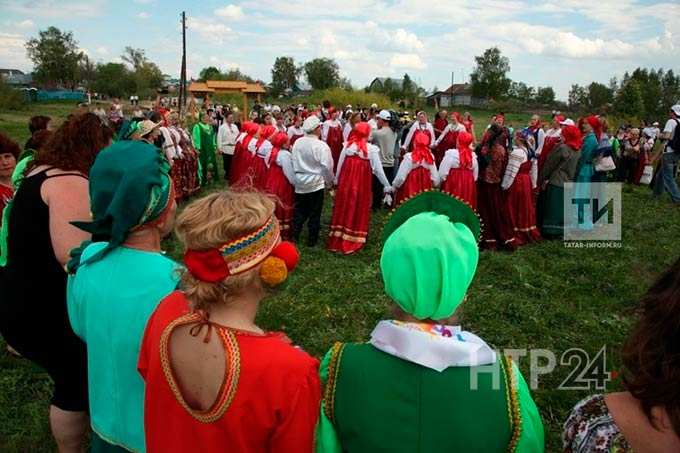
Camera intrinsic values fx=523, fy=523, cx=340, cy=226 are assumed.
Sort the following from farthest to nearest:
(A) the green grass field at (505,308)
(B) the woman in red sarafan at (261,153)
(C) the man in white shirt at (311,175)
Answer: (B) the woman in red sarafan at (261,153)
(C) the man in white shirt at (311,175)
(A) the green grass field at (505,308)

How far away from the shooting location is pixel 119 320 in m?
1.77

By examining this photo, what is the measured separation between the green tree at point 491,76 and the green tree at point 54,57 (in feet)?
177

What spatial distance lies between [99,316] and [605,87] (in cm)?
7219

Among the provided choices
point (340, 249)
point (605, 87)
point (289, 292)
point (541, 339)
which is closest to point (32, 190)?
point (289, 292)

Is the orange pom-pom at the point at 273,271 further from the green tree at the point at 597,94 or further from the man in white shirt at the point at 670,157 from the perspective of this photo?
the green tree at the point at 597,94

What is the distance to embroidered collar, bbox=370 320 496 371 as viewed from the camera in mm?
1371

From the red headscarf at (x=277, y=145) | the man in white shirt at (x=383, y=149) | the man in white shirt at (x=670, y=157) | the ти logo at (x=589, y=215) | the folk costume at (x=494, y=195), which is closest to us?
the folk costume at (x=494, y=195)

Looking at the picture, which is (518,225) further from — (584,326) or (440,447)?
(440,447)

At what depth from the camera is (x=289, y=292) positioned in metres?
5.67

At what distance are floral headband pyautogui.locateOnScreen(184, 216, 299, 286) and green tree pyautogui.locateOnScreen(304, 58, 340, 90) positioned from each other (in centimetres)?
7400

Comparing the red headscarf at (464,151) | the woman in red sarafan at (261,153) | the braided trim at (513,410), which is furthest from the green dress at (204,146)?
the braided trim at (513,410)

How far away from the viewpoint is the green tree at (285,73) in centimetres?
7981

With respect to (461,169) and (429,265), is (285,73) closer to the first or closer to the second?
(461,169)

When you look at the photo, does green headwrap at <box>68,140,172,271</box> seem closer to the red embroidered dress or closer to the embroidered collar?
the red embroidered dress
